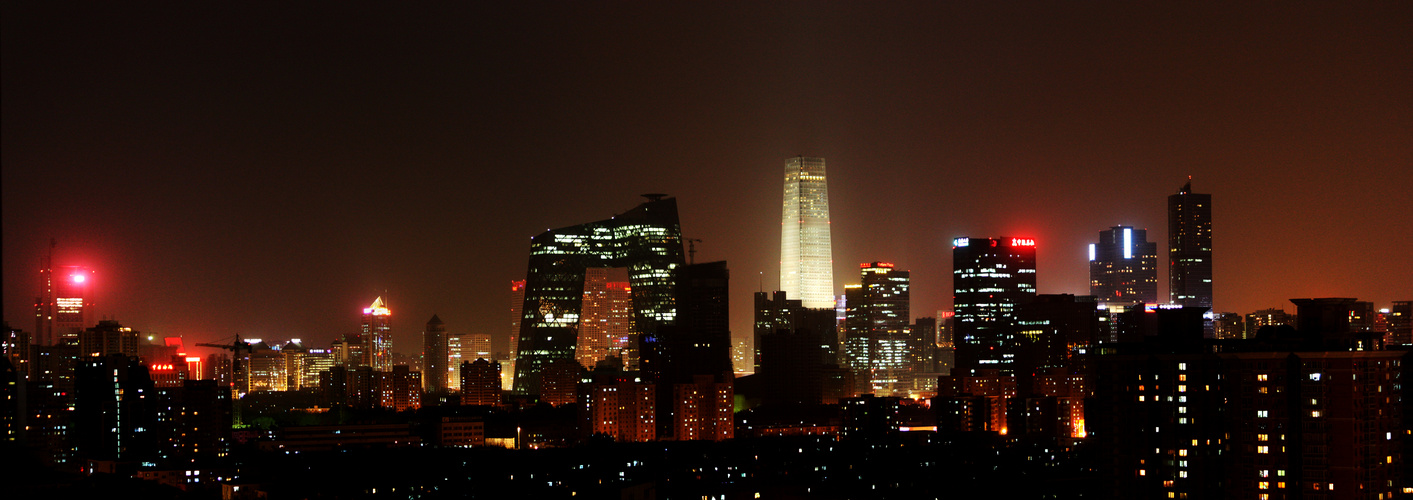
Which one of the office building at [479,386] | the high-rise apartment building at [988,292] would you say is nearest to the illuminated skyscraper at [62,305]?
the office building at [479,386]

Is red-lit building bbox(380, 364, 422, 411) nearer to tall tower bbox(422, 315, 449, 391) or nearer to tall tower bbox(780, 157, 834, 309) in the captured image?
tall tower bbox(422, 315, 449, 391)

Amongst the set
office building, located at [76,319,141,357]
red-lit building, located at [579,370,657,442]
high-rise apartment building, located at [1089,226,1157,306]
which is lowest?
red-lit building, located at [579,370,657,442]

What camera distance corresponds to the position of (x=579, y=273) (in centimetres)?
7838

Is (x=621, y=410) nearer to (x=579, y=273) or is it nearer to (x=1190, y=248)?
(x=1190, y=248)

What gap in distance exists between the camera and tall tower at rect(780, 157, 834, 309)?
84.1 meters

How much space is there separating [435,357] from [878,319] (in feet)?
83.0

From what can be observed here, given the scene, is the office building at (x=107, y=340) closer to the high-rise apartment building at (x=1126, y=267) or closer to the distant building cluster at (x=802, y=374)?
the distant building cluster at (x=802, y=374)

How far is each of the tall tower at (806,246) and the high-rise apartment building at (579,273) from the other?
8.98m

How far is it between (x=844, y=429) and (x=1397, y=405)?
3044cm

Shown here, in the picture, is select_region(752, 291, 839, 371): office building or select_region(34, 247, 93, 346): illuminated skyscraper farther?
select_region(752, 291, 839, 371): office building

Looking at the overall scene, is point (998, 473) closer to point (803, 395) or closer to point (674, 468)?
point (674, 468)

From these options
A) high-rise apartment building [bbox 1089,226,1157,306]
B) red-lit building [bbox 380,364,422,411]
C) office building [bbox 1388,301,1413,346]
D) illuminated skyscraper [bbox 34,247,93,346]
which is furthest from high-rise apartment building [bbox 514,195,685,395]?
office building [bbox 1388,301,1413,346]

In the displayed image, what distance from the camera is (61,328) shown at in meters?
50.3

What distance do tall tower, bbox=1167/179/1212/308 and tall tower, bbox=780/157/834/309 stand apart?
29.0 metres
